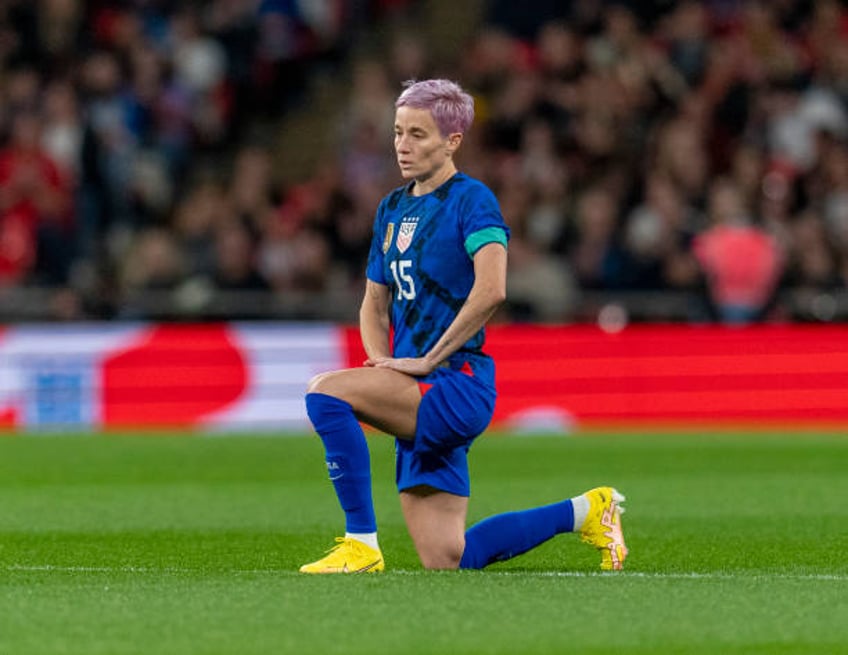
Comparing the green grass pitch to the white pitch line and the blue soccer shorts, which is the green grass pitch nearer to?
the white pitch line

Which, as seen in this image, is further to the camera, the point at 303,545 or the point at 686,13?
the point at 686,13

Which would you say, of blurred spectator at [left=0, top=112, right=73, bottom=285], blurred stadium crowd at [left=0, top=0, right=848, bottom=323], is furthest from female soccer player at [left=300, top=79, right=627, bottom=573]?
blurred spectator at [left=0, top=112, right=73, bottom=285]

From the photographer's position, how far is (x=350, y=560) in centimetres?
776

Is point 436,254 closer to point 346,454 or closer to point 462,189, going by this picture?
point 462,189

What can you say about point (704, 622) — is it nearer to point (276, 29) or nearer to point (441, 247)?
point (441, 247)

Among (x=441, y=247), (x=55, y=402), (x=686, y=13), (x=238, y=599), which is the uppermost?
(x=686, y=13)

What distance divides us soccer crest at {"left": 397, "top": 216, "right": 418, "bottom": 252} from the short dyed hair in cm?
36

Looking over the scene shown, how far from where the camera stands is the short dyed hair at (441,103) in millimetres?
7895

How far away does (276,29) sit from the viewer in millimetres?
21938

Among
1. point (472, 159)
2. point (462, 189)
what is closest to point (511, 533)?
point (462, 189)

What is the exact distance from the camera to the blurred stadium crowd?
749 inches

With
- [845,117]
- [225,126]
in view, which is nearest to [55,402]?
[225,126]

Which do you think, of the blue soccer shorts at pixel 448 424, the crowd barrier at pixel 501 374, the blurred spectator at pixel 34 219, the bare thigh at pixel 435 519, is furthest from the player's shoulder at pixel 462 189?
the blurred spectator at pixel 34 219

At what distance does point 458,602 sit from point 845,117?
46.4ft
